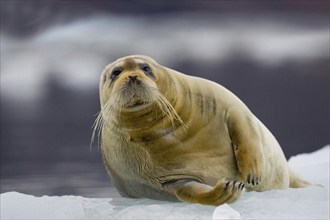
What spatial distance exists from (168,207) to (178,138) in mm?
380

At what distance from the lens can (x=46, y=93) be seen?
3631 millimetres

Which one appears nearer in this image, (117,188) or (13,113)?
(117,188)

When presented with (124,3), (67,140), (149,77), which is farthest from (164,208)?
(124,3)

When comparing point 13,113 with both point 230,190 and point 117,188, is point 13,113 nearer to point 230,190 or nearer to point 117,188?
point 117,188

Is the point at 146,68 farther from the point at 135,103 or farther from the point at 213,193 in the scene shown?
the point at 213,193

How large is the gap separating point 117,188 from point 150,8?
940 millimetres

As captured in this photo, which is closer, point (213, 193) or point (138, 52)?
point (213, 193)

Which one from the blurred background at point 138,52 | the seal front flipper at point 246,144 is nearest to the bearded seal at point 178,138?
the seal front flipper at point 246,144

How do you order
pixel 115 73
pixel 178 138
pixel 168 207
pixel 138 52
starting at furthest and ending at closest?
1. pixel 138 52
2. pixel 178 138
3. pixel 115 73
4. pixel 168 207

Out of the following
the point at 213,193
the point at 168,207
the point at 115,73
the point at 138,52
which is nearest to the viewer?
the point at 213,193

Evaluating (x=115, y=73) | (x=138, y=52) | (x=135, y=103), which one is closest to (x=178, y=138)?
(x=135, y=103)

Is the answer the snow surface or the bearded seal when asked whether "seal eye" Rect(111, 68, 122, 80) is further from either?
the snow surface

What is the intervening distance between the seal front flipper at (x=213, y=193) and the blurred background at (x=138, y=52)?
68 cm

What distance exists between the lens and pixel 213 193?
286 cm
